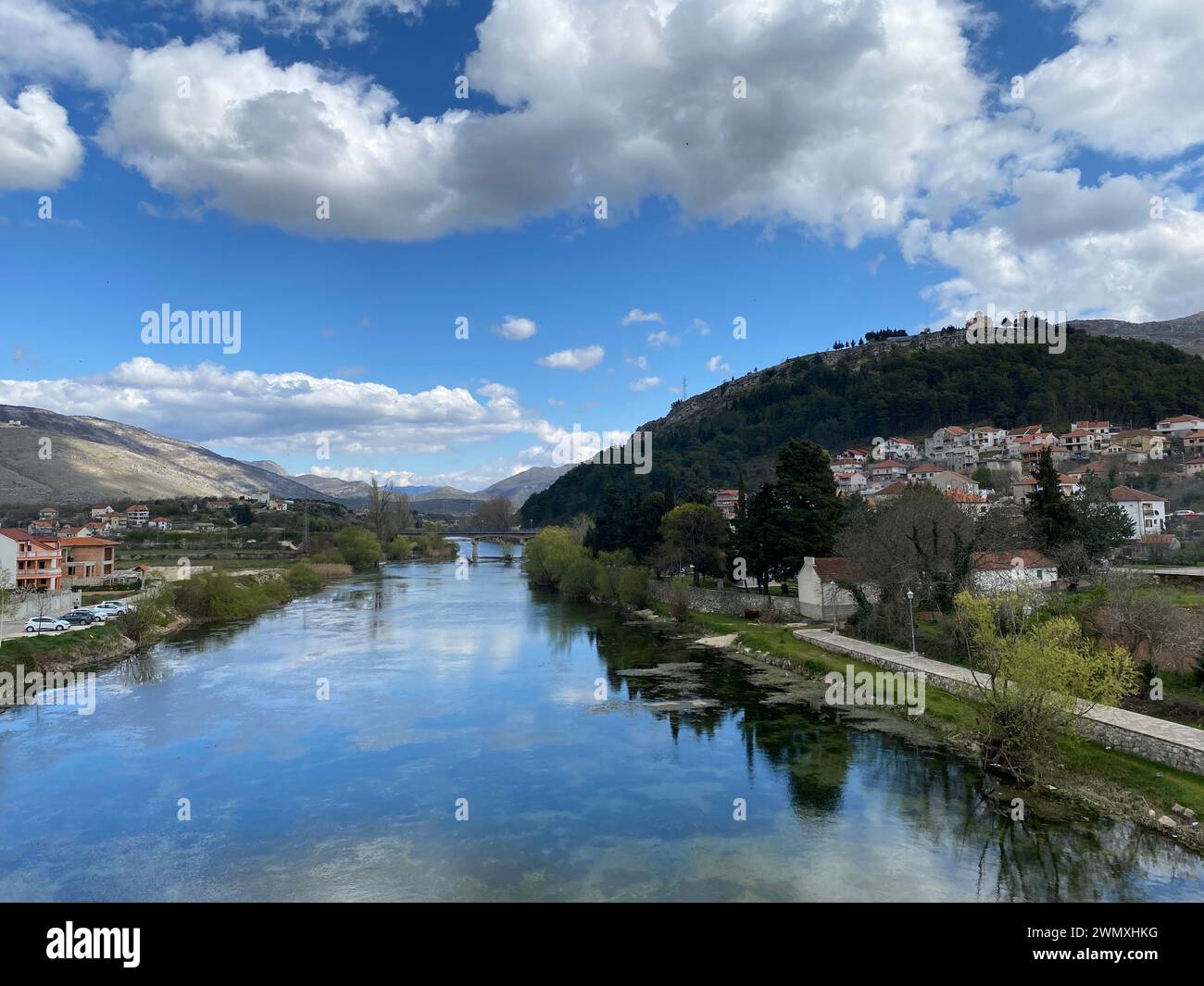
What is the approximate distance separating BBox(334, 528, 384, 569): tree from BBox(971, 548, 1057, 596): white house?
7450cm

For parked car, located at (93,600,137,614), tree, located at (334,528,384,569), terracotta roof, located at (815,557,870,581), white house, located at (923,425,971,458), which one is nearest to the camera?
terracotta roof, located at (815,557,870,581)

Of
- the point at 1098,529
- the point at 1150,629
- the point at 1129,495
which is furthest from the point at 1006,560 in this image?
the point at 1129,495

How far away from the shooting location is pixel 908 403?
447 feet

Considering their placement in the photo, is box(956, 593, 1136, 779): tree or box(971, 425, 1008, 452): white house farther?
box(971, 425, 1008, 452): white house

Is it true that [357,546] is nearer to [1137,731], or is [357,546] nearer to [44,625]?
[44,625]

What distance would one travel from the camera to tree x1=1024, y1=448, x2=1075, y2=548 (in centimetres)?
3862

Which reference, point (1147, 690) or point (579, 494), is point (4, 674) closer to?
point (1147, 690)

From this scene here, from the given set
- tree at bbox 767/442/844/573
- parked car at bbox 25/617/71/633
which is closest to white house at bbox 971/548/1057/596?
tree at bbox 767/442/844/573

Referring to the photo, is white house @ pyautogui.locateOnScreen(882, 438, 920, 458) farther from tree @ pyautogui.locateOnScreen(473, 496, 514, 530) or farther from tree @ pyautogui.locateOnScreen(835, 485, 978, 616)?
tree @ pyautogui.locateOnScreen(835, 485, 978, 616)

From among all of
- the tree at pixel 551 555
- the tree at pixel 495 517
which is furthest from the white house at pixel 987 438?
the tree at pixel 495 517

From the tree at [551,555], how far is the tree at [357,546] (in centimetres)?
2312
